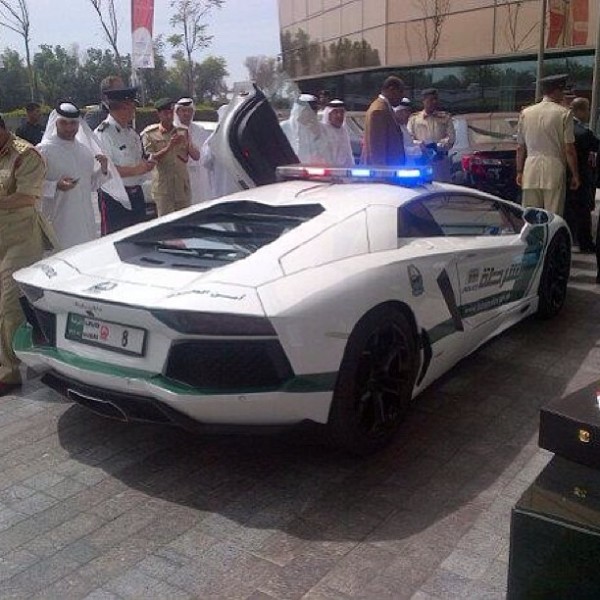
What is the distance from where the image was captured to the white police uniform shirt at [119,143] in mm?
6473

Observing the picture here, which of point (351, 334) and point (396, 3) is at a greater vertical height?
point (396, 3)

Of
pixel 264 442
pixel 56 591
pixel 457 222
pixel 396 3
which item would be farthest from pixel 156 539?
pixel 396 3

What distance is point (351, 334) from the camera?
10.4 feet

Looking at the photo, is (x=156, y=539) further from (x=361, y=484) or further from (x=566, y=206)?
(x=566, y=206)

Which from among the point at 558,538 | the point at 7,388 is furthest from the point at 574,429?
the point at 7,388

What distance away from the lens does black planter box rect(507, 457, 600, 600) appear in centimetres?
176

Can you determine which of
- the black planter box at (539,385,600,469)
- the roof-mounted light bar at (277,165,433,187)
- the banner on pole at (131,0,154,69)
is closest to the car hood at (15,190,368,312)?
the roof-mounted light bar at (277,165,433,187)

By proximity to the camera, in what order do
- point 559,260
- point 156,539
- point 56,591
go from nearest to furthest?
point 56,591
point 156,539
point 559,260

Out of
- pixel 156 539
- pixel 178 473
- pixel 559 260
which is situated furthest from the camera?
pixel 559 260

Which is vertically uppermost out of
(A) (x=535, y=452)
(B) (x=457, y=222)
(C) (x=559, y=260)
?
(B) (x=457, y=222)

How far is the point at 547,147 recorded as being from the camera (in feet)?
23.2

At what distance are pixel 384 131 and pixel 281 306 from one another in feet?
13.8

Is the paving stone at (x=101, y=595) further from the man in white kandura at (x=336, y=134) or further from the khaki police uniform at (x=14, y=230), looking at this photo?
the man in white kandura at (x=336, y=134)

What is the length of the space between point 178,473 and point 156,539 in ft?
1.75
